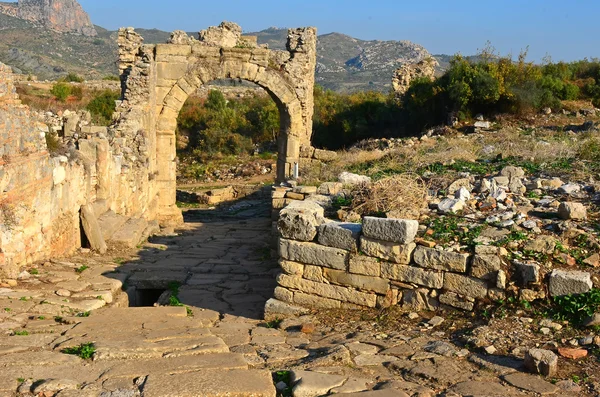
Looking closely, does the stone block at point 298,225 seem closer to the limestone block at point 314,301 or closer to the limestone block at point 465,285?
the limestone block at point 314,301

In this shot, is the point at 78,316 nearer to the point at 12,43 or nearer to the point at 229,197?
the point at 229,197

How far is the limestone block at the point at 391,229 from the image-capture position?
520cm

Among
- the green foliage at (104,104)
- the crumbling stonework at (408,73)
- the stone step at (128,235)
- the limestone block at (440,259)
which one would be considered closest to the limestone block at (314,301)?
the limestone block at (440,259)

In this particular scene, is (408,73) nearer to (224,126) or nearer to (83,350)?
(224,126)

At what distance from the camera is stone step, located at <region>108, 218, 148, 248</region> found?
28.6ft

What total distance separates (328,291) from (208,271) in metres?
2.94

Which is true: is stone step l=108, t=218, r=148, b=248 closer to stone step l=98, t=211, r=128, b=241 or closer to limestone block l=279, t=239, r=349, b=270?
stone step l=98, t=211, r=128, b=241

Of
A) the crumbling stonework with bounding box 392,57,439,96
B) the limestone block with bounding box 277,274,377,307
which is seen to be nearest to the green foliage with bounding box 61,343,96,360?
the limestone block with bounding box 277,274,377,307

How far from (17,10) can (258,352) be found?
290ft

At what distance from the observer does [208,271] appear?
8.08 m

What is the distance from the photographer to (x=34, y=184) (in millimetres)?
6652

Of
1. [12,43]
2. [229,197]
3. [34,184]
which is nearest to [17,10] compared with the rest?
[12,43]

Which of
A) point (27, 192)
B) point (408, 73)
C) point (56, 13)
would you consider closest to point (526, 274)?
point (27, 192)

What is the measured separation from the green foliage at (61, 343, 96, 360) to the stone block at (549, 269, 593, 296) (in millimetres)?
3532
